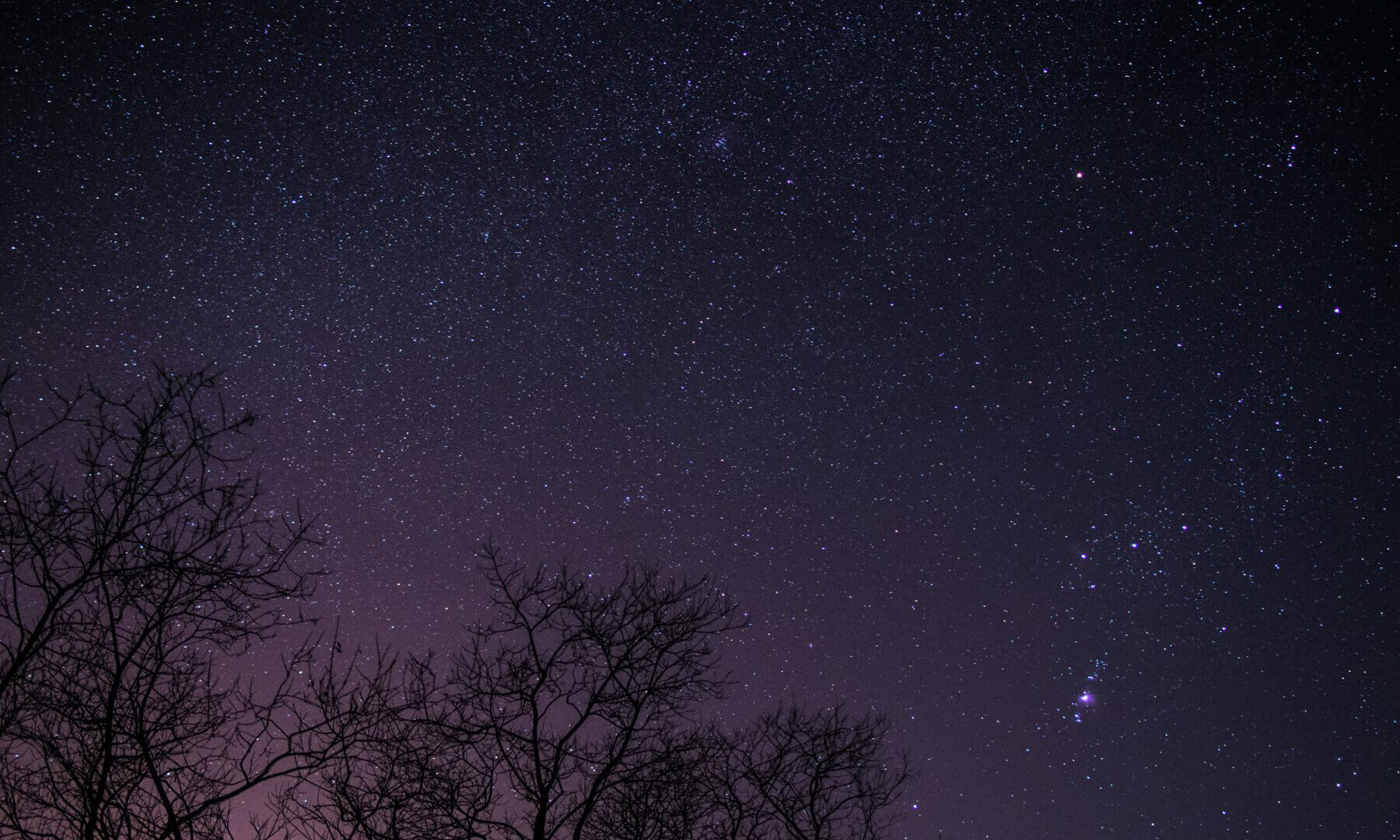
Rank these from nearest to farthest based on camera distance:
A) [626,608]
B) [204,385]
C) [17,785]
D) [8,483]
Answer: [8,483] < [204,385] < [17,785] < [626,608]

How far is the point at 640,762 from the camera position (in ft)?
21.7

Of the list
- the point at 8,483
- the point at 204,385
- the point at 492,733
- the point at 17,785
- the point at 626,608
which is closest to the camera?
the point at 8,483

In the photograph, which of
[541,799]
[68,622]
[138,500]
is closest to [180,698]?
[68,622]

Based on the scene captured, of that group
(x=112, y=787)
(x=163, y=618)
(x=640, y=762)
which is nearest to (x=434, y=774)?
(x=640, y=762)

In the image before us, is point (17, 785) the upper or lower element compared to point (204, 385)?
lower

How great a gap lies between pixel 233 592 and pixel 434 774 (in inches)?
112

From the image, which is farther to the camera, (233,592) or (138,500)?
(233,592)

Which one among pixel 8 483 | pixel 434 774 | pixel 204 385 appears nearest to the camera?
pixel 8 483

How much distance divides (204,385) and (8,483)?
0.92 m

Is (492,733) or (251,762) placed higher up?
(492,733)

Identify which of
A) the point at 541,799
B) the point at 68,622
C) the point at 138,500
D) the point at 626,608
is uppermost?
the point at 626,608

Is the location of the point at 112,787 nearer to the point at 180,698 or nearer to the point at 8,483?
the point at 180,698

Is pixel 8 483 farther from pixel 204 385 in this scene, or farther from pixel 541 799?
pixel 541 799

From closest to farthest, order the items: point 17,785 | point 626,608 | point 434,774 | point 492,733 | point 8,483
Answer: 1. point 8,483
2. point 17,785
3. point 434,774
4. point 492,733
5. point 626,608
